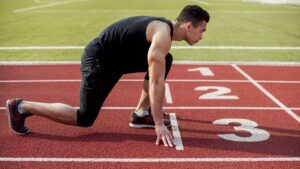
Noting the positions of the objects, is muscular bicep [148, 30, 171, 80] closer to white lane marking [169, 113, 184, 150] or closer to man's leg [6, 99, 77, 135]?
white lane marking [169, 113, 184, 150]

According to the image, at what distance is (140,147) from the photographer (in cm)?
406

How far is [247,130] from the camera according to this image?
4.59 m

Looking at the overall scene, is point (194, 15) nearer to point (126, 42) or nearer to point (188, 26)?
point (188, 26)

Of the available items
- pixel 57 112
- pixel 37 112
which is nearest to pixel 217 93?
pixel 57 112

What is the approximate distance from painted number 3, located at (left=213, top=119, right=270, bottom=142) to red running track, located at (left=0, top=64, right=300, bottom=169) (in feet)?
0.04

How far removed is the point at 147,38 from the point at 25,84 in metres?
3.40

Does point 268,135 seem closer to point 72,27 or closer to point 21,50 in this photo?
point 21,50

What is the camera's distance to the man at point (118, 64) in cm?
395

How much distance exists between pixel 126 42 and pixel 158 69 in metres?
0.57

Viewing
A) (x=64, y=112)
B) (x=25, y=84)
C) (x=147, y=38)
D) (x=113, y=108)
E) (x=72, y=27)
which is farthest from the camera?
(x=72, y=27)

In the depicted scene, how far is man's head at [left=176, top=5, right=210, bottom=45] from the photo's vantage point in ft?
13.0

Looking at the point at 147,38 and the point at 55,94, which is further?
the point at 55,94

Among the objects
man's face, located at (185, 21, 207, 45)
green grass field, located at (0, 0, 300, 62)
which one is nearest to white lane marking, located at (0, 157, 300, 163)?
man's face, located at (185, 21, 207, 45)

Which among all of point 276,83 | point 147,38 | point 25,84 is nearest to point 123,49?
point 147,38
